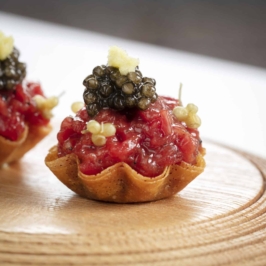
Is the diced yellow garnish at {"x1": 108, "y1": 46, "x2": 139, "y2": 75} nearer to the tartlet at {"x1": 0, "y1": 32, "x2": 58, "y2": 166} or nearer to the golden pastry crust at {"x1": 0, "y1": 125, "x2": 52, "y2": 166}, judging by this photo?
the tartlet at {"x1": 0, "y1": 32, "x2": 58, "y2": 166}

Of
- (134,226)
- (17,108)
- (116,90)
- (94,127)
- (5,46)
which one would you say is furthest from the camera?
(17,108)

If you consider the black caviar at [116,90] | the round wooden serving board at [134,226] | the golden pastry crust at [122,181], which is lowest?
the round wooden serving board at [134,226]

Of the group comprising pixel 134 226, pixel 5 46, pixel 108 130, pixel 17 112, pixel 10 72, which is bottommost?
pixel 134 226

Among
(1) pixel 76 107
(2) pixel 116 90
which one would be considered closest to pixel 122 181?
(2) pixel 116 90

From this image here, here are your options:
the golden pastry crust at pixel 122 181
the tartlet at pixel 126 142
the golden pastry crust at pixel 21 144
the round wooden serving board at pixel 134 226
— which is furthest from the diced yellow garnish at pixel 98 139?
the golden pastry crust at pixel 21 144

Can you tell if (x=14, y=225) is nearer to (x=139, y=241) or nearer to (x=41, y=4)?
(x=139, y=241)

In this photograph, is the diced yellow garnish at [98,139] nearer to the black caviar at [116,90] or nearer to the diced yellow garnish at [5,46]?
the black caviar at [116,90]

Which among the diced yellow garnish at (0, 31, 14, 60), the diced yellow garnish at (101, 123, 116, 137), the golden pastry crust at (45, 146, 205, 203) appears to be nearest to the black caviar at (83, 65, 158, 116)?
the diced yellow garnish at (101, 123, 116, 137)

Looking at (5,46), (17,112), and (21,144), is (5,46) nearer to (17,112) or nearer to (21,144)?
(17,112)

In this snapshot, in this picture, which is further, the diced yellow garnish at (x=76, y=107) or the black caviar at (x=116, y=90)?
the diced yellow garnish at (x=76, y=107)
